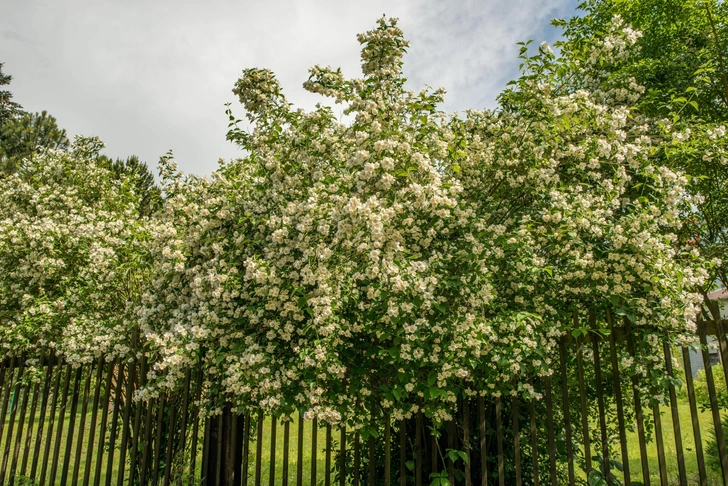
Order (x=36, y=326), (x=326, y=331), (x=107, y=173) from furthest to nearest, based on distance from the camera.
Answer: (x=107, y=173)
(x=36, y=326)
(x=326, y=331)

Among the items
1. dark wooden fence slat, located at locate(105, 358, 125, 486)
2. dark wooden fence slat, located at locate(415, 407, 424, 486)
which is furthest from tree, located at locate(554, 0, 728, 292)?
dark wooden fence slat, located at locate(105, 358, 125, 486)

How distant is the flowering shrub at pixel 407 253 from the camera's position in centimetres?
304

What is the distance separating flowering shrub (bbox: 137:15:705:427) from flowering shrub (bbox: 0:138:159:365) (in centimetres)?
82

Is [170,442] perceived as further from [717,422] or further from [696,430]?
[717,422]

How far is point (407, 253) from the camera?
10.8 feet

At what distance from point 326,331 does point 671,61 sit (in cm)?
460

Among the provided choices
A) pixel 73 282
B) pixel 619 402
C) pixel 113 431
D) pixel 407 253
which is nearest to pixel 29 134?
pixel 73 282

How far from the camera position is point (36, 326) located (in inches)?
193

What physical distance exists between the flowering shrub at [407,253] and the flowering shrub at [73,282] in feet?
2.69

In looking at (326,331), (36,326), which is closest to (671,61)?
(326,331)

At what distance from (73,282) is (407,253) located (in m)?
3.77

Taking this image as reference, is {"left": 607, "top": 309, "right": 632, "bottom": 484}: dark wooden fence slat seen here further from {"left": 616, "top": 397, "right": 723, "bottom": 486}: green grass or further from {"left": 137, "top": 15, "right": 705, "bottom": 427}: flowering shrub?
{"left": 616, "top": 397, "right": 723, "bottom": 486}: green grass

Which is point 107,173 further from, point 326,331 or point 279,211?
point 326,331

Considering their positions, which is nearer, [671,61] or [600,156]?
[600,156]
